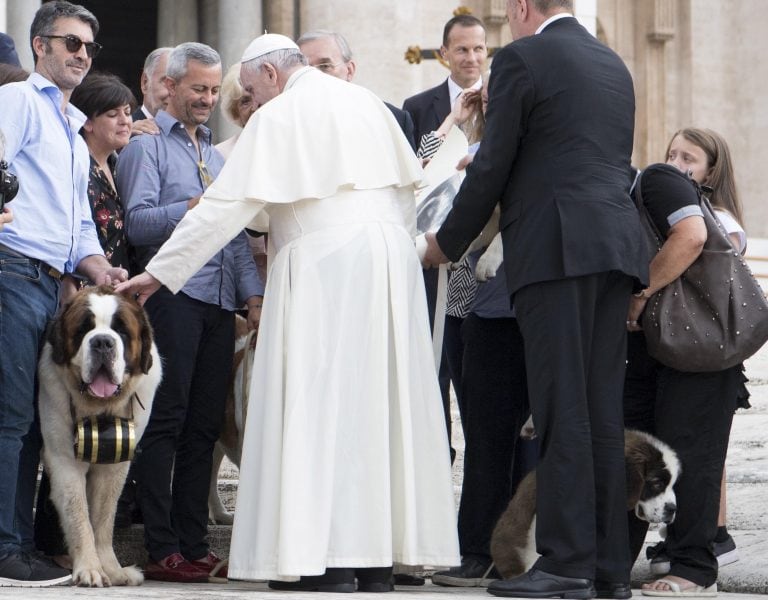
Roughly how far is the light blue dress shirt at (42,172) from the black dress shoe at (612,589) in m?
2.45

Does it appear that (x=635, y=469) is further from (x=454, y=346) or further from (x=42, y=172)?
(x=42, y=172)

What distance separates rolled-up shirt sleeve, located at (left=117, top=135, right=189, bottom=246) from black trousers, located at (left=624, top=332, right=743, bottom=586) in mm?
2237

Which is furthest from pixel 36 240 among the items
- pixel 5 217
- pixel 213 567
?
pixel 213 567

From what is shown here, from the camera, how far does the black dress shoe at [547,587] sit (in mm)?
5320

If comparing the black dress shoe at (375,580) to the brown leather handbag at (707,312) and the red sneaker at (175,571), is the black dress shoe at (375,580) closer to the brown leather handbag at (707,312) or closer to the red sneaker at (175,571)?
the red sneaker at (175,571)

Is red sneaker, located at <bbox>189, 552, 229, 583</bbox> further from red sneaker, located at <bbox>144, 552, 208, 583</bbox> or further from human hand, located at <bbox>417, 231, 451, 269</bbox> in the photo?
human hand, located at <bbox>417, 231, 451, 269</bbox>

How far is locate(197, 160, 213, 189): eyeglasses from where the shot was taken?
22.6 feet

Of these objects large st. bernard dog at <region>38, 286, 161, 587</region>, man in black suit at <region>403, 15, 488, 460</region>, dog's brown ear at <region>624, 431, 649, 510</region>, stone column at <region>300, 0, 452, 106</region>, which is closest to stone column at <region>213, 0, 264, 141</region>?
stone column at <region>300, 0, 452, 106</region>

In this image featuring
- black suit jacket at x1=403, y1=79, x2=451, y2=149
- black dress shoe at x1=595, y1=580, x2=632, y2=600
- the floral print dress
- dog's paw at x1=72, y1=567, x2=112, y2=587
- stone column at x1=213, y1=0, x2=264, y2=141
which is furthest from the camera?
stone column at x1=213, y1=0, x2=264, y2=141

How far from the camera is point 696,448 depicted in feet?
19.6

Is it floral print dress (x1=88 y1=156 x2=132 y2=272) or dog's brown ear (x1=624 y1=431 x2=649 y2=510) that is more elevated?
floral print dress (x1=88 y1=156 x2=132 y2=272)

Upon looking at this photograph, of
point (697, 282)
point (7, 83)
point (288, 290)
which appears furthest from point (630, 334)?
point (7, 83)

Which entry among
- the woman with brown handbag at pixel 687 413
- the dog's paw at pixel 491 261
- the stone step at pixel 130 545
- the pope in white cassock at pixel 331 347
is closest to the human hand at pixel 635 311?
the woman with brown handbag at pixel 687 413

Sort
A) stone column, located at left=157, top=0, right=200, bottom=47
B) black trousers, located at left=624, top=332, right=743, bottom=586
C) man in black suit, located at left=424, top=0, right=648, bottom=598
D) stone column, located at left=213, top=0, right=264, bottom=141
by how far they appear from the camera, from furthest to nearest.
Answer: stone column, located at left=157, top=0, right=200, bottom=47 < stone column, located at left=213, top=0, right=264, bottom=141 < black trousers, located at left=624, top=332, right=743, bottom=586 < man in black suit, located at left=424, top=0, right=648, bottom=598
